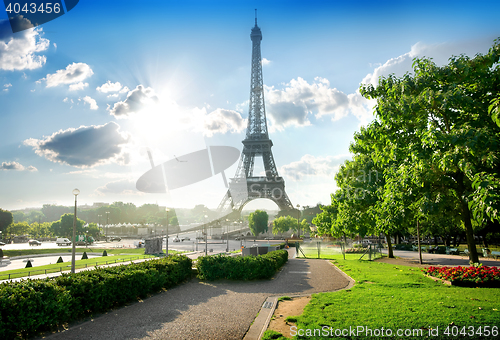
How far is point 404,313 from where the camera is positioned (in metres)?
7.44

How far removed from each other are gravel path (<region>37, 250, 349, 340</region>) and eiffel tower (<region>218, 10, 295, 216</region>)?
61219mm

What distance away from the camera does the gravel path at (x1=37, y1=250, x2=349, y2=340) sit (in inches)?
277

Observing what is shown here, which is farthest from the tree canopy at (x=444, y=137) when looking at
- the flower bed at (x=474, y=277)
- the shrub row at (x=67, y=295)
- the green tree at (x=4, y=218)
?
the green tree at (x=4, y=218)

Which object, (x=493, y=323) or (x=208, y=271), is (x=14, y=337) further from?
(x=493, y=323)

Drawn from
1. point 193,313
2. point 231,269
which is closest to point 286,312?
point 193,313

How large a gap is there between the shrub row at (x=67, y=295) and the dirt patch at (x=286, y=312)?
16.7ft

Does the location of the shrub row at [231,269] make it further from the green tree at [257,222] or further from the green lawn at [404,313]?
the green tree at [257,222]

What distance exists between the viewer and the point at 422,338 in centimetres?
595

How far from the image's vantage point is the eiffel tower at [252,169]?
7444 centimetres

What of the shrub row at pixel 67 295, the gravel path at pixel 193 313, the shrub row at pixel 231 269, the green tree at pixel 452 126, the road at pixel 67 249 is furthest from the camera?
the road at pixel 67 249

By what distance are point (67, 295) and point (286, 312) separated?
19.8 feet

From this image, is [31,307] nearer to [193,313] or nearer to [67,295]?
[67,295]

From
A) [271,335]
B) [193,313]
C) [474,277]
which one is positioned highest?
[474,277]

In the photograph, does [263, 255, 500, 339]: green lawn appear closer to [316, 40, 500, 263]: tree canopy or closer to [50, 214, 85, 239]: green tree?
[316, 40, 500, 263]: tree canopy
